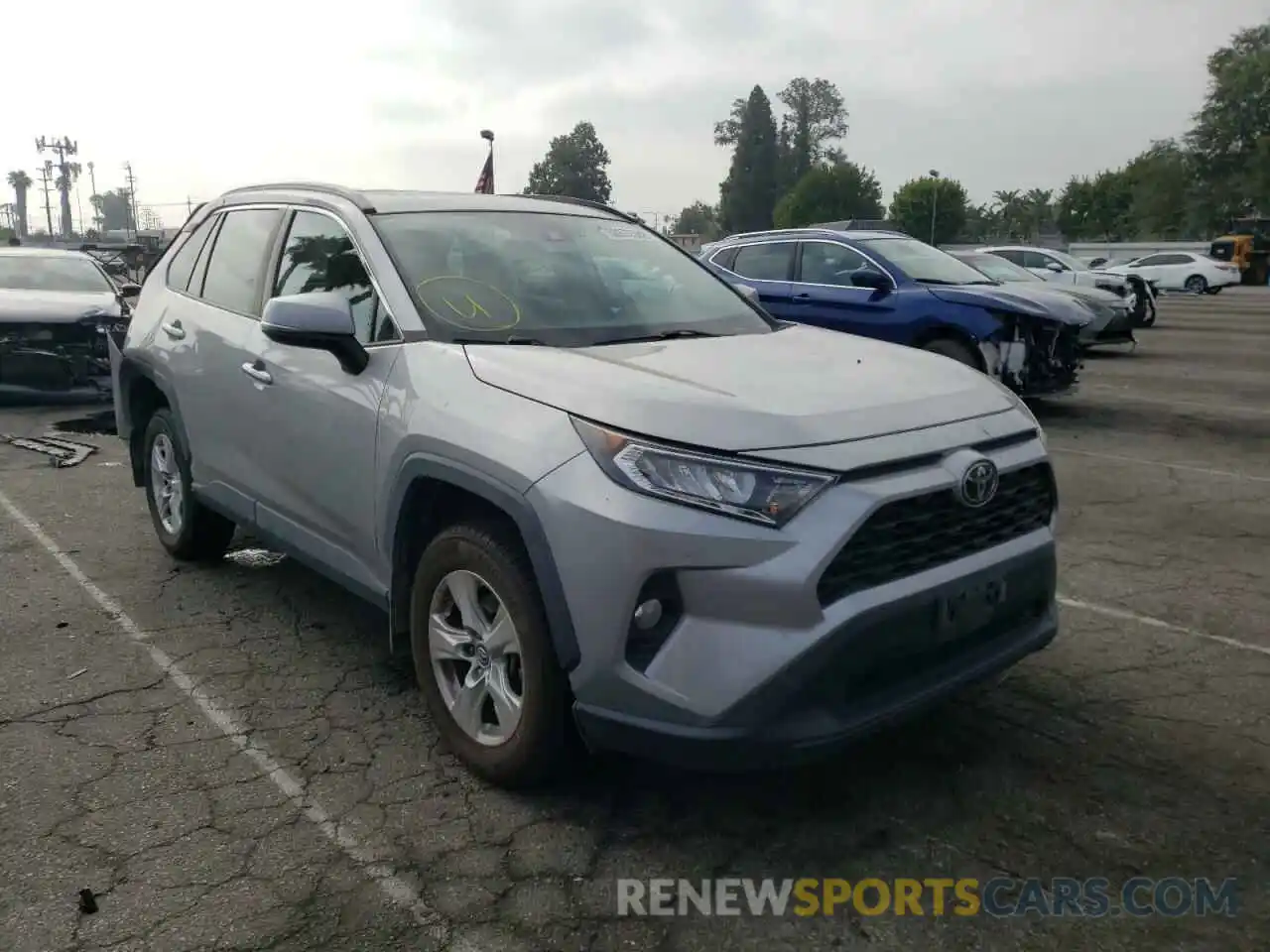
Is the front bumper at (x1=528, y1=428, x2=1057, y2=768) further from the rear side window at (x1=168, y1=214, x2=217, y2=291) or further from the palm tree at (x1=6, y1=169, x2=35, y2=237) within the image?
the palm tree at (x1=6, y1=169, x2=35, y2=237)

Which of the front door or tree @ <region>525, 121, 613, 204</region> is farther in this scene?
tree @ <region>525, 121, 613, 204</region>

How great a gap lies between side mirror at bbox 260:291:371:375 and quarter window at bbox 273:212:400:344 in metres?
0.10

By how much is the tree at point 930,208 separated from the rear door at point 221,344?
3383 inches

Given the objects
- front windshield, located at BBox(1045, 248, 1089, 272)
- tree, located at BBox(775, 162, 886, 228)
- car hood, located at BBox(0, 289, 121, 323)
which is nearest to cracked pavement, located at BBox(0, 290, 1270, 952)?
car hood, located at BBox(0, 289, 121, 323)

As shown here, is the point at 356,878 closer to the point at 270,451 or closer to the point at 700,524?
the point at 700,524

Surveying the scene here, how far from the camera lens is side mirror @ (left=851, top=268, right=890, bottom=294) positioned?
9.39m

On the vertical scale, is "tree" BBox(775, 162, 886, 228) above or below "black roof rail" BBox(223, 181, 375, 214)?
above

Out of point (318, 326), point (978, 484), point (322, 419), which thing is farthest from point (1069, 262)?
point (318, 326)

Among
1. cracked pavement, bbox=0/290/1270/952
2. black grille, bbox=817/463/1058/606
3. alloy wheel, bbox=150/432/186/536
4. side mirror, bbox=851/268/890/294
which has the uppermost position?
side mirror, bbox=851/268/890/294

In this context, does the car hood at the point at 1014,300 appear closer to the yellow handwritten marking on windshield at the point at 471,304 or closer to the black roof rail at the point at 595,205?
the black roof rail at the point at 595,205

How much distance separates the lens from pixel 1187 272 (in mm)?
35500

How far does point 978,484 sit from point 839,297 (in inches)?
290

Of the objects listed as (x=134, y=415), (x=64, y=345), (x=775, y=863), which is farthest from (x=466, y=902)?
(x=64, y=345)

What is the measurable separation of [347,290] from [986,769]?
2.62 m
